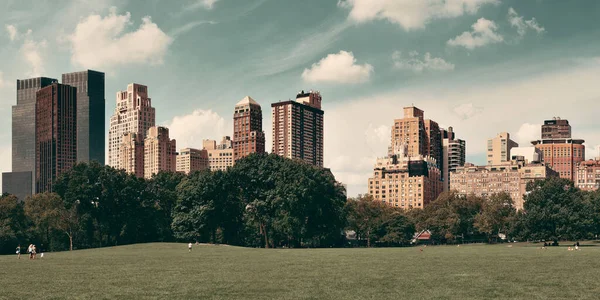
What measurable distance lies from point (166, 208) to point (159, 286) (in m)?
103

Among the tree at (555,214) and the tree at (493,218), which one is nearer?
the tree at (555,214)

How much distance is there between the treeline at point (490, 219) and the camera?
12719 centimetres

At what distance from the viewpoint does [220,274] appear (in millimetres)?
51656

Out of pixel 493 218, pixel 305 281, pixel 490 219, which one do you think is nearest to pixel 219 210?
pixel 490 219

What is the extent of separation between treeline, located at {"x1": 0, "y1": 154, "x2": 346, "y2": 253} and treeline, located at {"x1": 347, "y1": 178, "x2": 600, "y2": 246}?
118ft

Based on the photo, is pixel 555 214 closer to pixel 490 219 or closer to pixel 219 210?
pixel 490 219

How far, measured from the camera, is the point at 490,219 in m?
174

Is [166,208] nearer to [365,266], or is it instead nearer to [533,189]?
[533,189]

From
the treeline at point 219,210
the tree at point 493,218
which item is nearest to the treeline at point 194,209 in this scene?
the treeline at point 219,210

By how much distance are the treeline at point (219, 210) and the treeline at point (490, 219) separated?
11.7 inches

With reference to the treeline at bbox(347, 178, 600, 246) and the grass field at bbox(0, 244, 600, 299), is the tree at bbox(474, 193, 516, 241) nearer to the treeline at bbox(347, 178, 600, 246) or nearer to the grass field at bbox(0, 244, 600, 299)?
the treeline at bbox(347, 178, 600, 246)

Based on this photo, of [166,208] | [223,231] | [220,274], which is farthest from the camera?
[166,208]

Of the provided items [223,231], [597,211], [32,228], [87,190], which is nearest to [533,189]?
[597,211]

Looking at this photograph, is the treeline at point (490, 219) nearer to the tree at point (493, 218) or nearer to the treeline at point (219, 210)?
the tree at point (493, 218)
